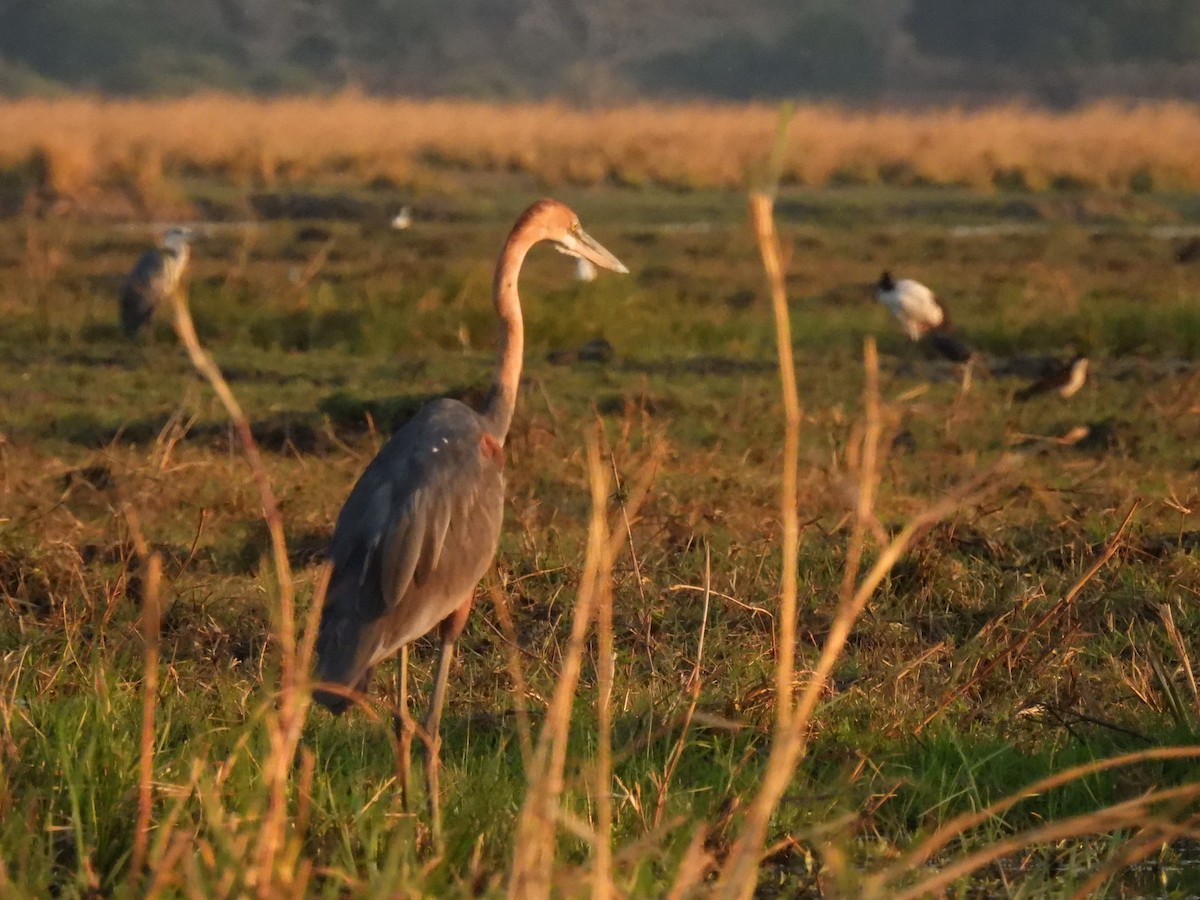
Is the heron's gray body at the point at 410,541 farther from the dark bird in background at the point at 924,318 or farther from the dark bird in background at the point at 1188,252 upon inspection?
the dark bird in background at the point at 1188,252

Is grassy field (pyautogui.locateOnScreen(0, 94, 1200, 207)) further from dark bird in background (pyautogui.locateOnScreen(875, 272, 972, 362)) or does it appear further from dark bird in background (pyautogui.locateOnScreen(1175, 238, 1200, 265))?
dark bird in background (pyautogui.locateOnScreen(875, 272, 972, 362))

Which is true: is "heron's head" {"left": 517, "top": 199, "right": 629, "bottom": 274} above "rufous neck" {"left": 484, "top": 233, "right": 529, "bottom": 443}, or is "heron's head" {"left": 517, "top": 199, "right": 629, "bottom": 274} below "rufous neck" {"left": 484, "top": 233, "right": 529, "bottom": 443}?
above

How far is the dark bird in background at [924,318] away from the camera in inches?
431

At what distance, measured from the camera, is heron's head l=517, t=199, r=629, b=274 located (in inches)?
210

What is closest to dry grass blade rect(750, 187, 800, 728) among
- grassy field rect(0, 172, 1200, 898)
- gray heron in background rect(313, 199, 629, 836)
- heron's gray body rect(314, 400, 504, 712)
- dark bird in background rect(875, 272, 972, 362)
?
grassy field rect(0, 172, 1200, 898)

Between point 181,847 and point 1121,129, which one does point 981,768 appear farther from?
point 1121,129

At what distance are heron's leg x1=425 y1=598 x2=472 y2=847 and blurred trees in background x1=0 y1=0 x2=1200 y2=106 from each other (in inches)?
2483

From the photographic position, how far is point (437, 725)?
4.36m

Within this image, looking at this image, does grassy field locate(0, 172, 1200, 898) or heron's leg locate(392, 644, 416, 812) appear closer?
grassy field locate(0, 172, 1200, 898)

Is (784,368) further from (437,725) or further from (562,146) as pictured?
(562,146)

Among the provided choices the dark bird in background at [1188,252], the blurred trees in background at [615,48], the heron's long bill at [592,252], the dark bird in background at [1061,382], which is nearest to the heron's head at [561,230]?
the heron's long bill at [592,252]

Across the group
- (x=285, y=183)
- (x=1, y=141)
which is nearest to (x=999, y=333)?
(x=285, y=183)

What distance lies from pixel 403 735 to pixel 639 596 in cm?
148

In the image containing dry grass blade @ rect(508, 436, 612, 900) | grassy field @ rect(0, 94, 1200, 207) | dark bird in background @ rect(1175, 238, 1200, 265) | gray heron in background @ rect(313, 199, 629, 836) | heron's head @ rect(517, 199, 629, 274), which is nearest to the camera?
dry grass blade @ rect(508, 436, 612, 900)
